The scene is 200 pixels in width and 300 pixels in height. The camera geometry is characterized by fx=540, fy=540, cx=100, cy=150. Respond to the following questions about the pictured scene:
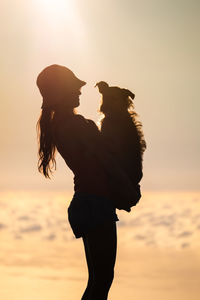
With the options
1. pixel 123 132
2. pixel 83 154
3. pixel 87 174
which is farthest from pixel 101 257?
pixel 123 132

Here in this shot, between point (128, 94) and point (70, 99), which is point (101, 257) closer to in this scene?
point (70, 99)

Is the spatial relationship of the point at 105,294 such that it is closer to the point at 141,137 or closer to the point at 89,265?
the point at 89,265

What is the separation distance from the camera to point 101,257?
3.87 metres

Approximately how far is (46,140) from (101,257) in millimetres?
1001

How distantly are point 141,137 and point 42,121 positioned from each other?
0.81m

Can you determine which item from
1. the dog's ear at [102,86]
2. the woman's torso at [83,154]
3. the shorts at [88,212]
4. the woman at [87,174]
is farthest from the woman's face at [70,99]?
the shorts at [88,212]

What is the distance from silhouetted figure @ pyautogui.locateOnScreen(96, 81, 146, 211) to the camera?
13.2 feet

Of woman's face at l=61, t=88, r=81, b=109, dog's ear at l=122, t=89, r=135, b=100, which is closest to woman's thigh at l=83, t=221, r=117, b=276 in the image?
woman's face at l=61, t=88, r=81, b=109

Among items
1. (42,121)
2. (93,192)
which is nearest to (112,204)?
(93,192)

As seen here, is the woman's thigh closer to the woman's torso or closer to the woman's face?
the woman's torso

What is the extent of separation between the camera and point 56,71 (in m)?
4.09

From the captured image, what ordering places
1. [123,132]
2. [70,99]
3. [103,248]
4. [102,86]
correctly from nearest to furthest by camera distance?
[103,248] → [70,99] → [123,132] → [102,86]

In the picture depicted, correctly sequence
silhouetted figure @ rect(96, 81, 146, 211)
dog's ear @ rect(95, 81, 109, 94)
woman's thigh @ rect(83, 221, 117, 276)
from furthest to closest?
dog's ear @ rect(95, 81, 109, 94), silhouetted figure @ rect(96, 81, 146, 211), woman's thigh @ rect(83, 221, 117, 276)

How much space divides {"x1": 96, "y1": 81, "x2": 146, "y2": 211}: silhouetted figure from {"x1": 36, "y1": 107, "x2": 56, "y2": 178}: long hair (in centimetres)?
42
